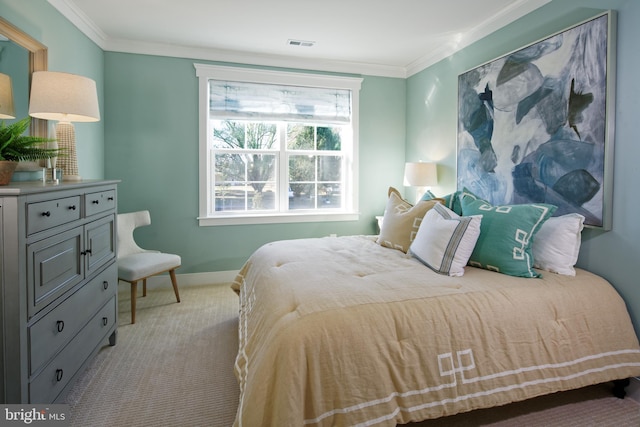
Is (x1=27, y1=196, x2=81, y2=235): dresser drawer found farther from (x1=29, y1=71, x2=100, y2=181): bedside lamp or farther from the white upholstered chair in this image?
the white upholstered chair

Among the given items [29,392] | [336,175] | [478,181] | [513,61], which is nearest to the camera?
[29,392]

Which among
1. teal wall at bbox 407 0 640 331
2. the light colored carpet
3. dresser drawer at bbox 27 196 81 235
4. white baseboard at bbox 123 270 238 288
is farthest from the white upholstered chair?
teal wall at bbox 407 0 640 331

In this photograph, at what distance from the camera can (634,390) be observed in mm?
2070

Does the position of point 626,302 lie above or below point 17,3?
below

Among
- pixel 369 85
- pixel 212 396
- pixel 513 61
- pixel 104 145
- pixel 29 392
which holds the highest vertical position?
pixel 369 85

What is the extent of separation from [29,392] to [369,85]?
4194 mm

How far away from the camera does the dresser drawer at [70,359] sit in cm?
163

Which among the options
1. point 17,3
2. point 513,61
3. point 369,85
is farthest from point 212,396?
point 369,85

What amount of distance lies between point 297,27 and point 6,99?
228 cm

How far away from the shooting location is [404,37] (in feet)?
11.9

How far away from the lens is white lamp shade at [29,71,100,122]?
87.8 inches

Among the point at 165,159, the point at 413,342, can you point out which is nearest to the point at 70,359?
the point at 413,342

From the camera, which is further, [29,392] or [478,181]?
[478,181]

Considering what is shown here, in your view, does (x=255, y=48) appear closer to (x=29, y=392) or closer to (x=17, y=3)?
(x=17, y=3)
